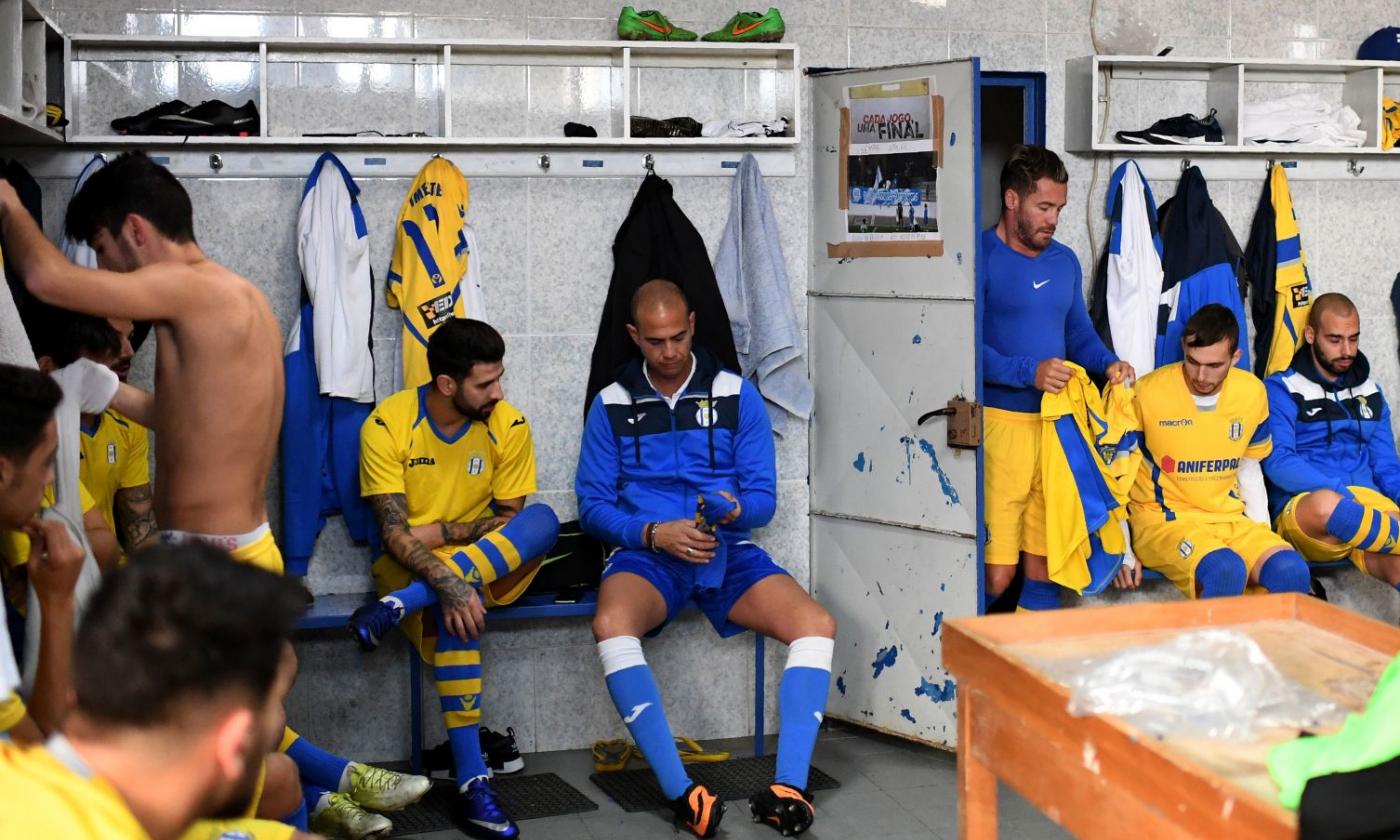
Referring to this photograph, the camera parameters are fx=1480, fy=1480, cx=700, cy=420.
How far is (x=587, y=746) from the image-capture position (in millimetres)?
4668

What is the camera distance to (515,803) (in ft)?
13.5

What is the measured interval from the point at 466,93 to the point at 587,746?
6.79ft

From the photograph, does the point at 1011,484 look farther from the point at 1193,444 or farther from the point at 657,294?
the point at 657,294

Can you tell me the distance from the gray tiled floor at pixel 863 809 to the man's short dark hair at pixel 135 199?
1718mm

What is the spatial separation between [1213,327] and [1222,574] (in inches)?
29.3

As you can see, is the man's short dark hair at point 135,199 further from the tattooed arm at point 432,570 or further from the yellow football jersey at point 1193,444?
the yellow football jersey at point 1193,444

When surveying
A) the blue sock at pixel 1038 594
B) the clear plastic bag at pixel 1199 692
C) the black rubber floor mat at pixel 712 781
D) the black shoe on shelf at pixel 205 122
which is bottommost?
the black rubber floor mat at pixel 712 781

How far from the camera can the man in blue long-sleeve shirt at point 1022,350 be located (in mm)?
4492

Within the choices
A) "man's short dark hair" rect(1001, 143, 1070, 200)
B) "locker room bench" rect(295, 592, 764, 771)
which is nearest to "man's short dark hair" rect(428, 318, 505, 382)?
"locker room bench" rect(295, 592, 764, 771)

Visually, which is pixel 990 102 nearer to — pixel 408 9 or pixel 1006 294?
pixel 1006 294

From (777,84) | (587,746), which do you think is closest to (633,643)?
(587,746)

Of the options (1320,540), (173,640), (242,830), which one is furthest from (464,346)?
(1320,540)

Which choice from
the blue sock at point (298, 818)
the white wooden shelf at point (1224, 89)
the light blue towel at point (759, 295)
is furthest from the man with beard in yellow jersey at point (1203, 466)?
the blue sock at point (298, 818)

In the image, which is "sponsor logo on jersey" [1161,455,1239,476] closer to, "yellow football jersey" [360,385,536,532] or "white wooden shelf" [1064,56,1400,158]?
"white wooden shelf" [1064,56,1400,158]
